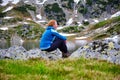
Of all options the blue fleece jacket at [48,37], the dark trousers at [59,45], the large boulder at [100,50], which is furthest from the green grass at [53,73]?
the blue fleece jacket at [48,37]

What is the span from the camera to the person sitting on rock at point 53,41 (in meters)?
20.9

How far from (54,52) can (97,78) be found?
11044mm

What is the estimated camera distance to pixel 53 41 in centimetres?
2161

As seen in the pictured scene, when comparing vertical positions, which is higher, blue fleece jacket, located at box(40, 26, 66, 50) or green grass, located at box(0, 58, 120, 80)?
green grass, located at box(0, 58, 120, 80)

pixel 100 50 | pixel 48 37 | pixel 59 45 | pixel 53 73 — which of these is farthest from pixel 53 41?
pixel 53 73

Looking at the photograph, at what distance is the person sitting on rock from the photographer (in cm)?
2088

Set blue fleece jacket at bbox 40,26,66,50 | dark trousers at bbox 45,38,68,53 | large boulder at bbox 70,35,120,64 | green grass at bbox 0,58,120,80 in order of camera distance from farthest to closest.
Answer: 1. blue fleece jacket at bbox 40,26,66,50
2. dark trousers at bbox 45,38,68,53
3. large boulder at bbox 70,35,120,64
4. green grass at bbox 0,58,120,80

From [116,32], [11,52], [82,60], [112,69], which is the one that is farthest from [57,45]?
[116,32]

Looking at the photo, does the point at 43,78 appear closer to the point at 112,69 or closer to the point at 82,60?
the point at 112,69

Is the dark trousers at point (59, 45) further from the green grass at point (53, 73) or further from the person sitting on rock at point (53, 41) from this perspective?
the green grass at point (53, 73)

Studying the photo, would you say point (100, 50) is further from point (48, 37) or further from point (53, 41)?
point (48, 37)

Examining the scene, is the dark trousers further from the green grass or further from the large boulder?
the green grass

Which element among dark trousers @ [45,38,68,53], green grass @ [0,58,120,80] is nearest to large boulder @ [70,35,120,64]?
dark trousers @ [45,38,68,53]

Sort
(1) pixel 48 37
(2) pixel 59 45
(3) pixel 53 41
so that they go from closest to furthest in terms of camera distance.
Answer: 1. (2) pixel 59 45
2. (1) pixel 48 37
3. (3) pixel 53 41
